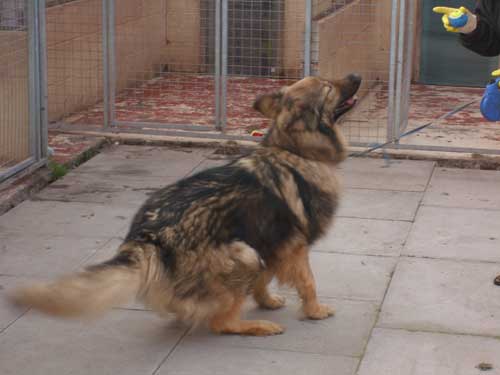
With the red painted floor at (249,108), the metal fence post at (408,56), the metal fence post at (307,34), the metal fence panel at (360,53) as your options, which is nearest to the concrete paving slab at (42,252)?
the red painted floor at (249,108)

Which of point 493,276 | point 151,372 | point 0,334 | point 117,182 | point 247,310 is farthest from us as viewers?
point 117,182

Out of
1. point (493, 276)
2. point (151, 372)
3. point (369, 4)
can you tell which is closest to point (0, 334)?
point (151, 372)

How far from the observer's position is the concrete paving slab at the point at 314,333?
225 inches

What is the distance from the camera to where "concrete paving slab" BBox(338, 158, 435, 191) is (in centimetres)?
915

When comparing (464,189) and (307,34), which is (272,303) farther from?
(307,34)

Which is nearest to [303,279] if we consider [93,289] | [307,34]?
[93,289]

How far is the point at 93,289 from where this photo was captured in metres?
5.07

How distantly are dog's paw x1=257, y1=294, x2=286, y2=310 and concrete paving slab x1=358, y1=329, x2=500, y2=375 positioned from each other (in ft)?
2.35

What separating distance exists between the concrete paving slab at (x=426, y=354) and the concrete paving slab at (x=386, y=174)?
3.34 m

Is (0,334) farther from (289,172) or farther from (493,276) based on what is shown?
(493,276)

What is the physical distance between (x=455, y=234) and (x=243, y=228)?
8.74 feet

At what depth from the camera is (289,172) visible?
19.4 feet

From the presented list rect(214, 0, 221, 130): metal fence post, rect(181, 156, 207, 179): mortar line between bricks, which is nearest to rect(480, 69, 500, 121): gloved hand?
rect(181, 156, 207, 179): mortar line between bricks

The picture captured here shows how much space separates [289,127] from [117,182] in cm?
355
